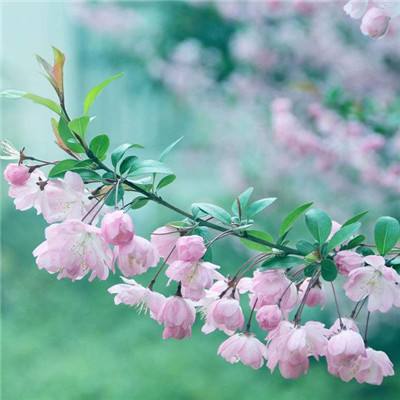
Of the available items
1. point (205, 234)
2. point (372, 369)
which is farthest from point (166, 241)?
point (372, 369)

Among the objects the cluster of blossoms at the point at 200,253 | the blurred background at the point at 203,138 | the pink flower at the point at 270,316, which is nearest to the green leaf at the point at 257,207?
the cluster of blossoms at the point at 200,253

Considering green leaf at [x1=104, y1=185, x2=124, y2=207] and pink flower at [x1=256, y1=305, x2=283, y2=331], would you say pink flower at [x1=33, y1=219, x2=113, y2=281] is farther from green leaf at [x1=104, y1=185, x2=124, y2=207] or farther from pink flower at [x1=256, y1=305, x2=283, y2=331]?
pink flower at [x1=256, y1=305, x2=283, y2=331]

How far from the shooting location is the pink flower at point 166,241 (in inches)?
31.5

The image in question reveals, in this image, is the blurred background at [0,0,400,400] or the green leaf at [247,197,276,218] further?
the blurred background at [0,0,400,400]

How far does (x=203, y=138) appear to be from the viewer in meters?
5.38

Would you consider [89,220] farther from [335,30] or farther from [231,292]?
[335,30]

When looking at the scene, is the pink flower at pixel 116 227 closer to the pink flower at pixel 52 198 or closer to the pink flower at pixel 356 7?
the pink flower at pixel 52 198

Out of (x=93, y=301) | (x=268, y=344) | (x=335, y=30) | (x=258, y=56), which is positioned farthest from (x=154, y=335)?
(x=268, y=344)

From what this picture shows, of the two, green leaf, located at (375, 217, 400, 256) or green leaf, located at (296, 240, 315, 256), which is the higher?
green leaf, located at (375, 217, 400, 256)

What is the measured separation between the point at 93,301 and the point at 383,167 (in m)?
1.99

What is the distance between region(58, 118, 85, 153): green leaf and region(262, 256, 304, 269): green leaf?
23 centimetres

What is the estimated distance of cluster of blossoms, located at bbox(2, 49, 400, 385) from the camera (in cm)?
75

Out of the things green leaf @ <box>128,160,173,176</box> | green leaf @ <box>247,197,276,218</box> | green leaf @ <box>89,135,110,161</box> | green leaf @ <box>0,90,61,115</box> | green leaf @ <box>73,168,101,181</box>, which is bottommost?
green leaf @ <box>247,197,276,218</box>

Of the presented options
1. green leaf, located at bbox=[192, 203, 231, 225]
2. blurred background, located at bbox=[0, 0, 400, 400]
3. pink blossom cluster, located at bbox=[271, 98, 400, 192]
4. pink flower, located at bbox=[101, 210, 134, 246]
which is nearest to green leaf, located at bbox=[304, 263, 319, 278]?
green leaf, located at bbox=[192, 203, 231, 225]
